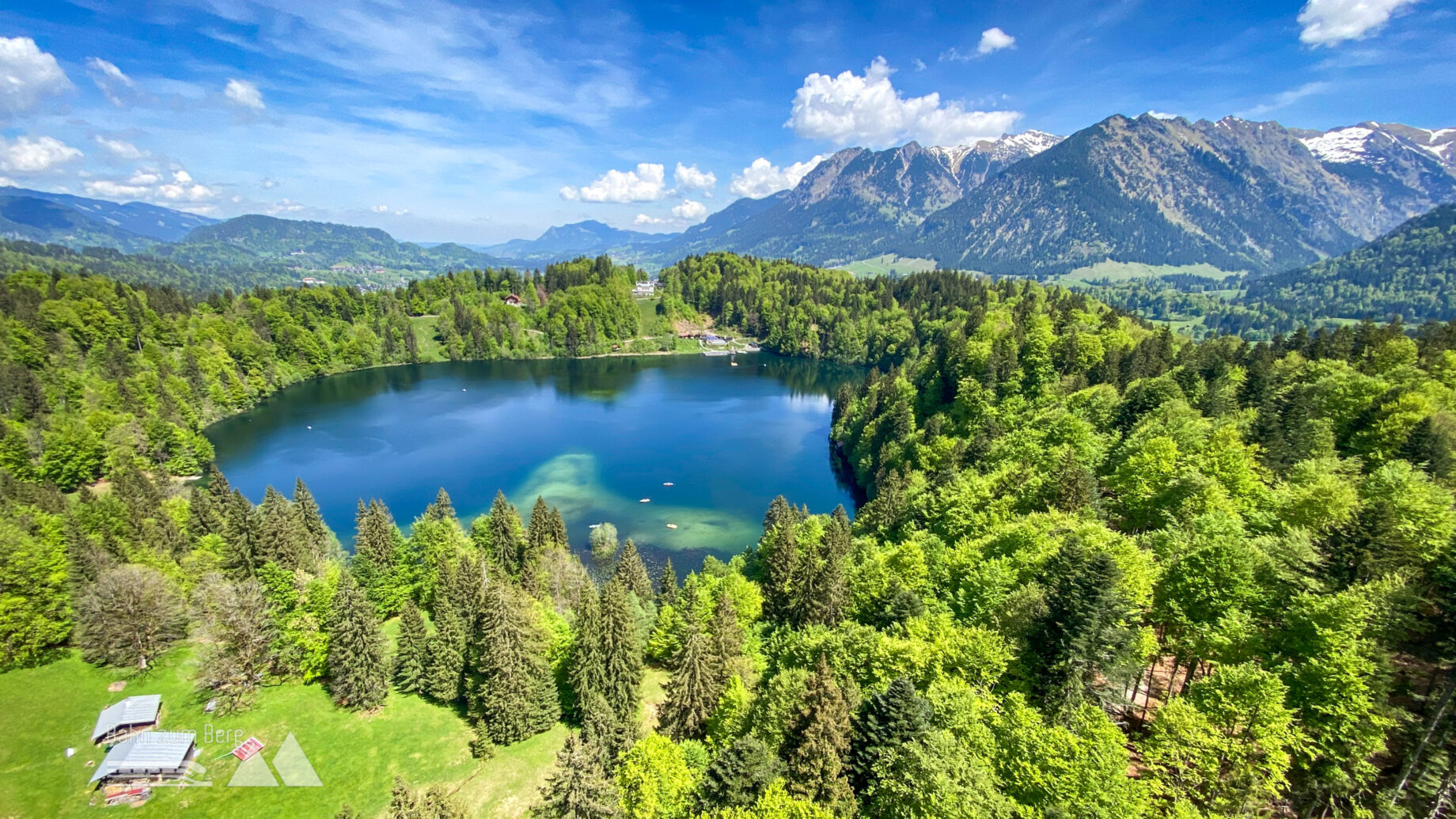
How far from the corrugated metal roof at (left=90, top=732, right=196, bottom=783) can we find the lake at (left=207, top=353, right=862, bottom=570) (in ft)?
114

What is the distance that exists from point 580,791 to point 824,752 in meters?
8.30

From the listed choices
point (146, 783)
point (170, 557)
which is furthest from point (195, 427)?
point (146, 783)

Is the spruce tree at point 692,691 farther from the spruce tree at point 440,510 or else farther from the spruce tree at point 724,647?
the spruce tree at point 440,510

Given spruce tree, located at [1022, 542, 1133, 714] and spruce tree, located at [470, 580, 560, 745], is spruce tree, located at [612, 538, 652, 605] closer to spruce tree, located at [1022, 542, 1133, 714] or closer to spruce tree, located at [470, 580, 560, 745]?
spruce tree, located at [470, 580, 560, 745]

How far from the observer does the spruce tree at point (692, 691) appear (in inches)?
1075

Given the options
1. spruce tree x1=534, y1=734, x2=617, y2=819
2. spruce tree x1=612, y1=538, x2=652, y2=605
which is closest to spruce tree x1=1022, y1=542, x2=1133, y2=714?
spruce tree x1=534, y1=734, x2=617, y2=819

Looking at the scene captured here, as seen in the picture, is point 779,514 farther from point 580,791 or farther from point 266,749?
point 266,749

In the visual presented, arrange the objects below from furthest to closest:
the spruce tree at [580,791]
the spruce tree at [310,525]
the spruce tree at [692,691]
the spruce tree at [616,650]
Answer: the spruce tree at [310,525], the spruce tree at [616,650], the spruce tree at [692,691], the spruce tree at [580,791]

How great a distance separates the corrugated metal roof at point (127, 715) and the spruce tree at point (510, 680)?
16.1 m

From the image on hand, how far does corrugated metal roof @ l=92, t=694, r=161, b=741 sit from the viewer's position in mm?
28844

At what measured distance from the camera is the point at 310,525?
5169 centimetres

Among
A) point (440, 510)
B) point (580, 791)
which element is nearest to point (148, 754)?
point (580, 791)

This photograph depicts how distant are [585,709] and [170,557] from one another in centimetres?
3986

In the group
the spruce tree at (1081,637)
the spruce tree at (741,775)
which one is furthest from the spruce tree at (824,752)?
the spruce tree at (1081,637)
